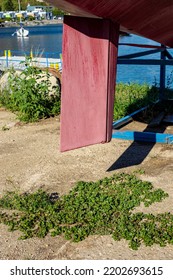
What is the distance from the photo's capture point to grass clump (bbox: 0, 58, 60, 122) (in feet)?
29.8

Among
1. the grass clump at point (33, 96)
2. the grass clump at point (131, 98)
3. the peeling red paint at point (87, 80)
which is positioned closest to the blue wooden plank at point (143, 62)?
the grass clump at point (131, 98)

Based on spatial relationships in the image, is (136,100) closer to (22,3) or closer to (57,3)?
(57,3)

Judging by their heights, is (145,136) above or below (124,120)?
below

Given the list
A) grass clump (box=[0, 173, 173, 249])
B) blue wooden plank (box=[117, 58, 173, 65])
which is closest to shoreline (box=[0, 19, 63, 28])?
blue wooden plank (box=[117, 58, 173, 65])

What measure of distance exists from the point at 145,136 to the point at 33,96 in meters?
2.95

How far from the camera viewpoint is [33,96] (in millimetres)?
9070

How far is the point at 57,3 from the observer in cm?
378

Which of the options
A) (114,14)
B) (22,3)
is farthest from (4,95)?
(22,3)

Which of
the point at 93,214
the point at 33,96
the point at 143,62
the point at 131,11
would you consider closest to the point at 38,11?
the point at 33,96

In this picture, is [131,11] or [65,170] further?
[65,170]

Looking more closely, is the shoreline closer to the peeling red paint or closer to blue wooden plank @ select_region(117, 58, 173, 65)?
blue wooden plank @ select_region(117, 58, 173, 65)

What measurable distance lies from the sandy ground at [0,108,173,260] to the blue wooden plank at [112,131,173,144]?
0.10 m

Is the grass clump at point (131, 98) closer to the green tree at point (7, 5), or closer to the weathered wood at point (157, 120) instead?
the weathered wood at point (157, 120)

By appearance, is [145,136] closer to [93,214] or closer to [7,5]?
[93,214]
